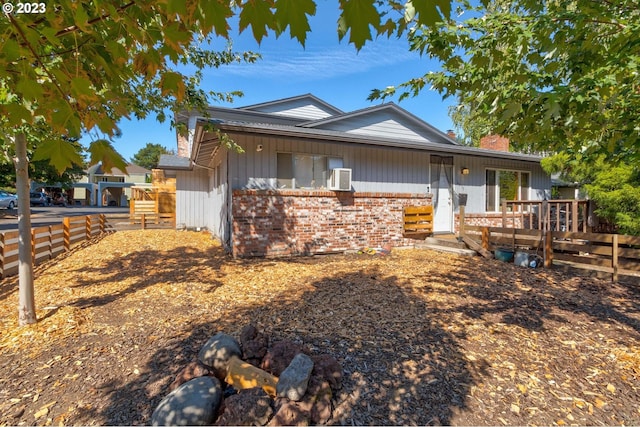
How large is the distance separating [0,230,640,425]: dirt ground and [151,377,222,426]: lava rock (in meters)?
0.26

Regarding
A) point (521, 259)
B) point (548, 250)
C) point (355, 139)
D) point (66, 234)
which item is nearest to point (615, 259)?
point (548, 250)

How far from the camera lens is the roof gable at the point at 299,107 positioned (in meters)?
16.5

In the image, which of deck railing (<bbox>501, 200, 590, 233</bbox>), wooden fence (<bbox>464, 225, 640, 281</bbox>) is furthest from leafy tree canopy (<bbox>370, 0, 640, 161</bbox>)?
deck railing (<bbox>501, 200, 590, 233</bbox>)

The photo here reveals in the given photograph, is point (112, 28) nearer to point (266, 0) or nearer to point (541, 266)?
point (266, 0)

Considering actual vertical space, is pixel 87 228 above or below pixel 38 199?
below

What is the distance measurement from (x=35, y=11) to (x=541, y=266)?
356 inches

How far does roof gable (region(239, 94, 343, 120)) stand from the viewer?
16547 millimetres

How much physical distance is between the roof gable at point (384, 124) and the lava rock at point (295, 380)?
9.57m

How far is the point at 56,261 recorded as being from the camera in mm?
7586

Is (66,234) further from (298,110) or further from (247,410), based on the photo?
(298,110)

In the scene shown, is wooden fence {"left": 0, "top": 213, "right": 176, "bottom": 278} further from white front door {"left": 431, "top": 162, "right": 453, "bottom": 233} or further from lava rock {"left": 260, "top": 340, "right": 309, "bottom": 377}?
white front door {"left": 431, "top": 162, "right": 453, "bottom": 233}

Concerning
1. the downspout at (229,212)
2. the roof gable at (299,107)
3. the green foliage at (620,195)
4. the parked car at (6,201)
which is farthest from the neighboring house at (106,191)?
A: the green foliage at (620,195)

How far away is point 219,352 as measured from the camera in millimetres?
2883

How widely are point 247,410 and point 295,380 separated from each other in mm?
407
